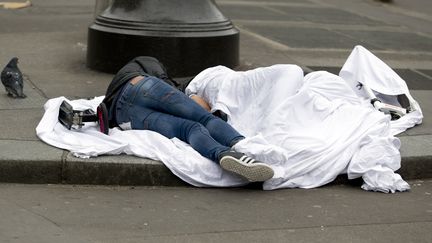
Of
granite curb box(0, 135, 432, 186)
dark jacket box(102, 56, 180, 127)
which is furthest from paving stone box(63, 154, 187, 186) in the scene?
dark jacket box(102, 56, 180, 127)

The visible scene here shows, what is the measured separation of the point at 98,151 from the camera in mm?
5281

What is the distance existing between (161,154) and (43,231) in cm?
124

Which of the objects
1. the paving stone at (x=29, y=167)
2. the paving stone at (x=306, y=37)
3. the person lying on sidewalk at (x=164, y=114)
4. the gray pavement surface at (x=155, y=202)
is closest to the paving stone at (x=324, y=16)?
the paving stone at (x=306, y=37)

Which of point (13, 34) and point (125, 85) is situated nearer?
point (125, 85)

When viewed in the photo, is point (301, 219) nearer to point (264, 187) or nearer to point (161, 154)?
→ point (264, 187)

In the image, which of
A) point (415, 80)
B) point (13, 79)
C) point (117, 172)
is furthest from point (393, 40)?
point (117, 172)

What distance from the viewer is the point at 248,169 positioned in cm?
496

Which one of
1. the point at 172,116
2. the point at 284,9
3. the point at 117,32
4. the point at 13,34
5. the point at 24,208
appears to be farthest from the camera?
the point at 284,9

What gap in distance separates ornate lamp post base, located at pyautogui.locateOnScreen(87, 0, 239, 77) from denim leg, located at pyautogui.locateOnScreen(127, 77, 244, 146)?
84.5 inches

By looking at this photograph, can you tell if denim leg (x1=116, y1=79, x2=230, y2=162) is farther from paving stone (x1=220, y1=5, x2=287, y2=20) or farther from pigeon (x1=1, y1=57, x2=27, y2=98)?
paving stone (x1=220, y1=5, x2=287, y2=20)

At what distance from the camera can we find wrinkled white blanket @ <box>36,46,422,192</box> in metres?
5.26

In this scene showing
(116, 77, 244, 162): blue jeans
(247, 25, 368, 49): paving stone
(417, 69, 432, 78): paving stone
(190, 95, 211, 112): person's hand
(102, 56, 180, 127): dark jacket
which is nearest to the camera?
(116, 77, 244, 162): blue jeans

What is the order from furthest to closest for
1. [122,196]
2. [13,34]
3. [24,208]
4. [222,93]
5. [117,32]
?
1. [13,34]
2. [117,32]
3. [222,93]
4. [122,196]
5. [24,208]

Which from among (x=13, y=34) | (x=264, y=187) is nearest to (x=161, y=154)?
(x=264, y=187)
